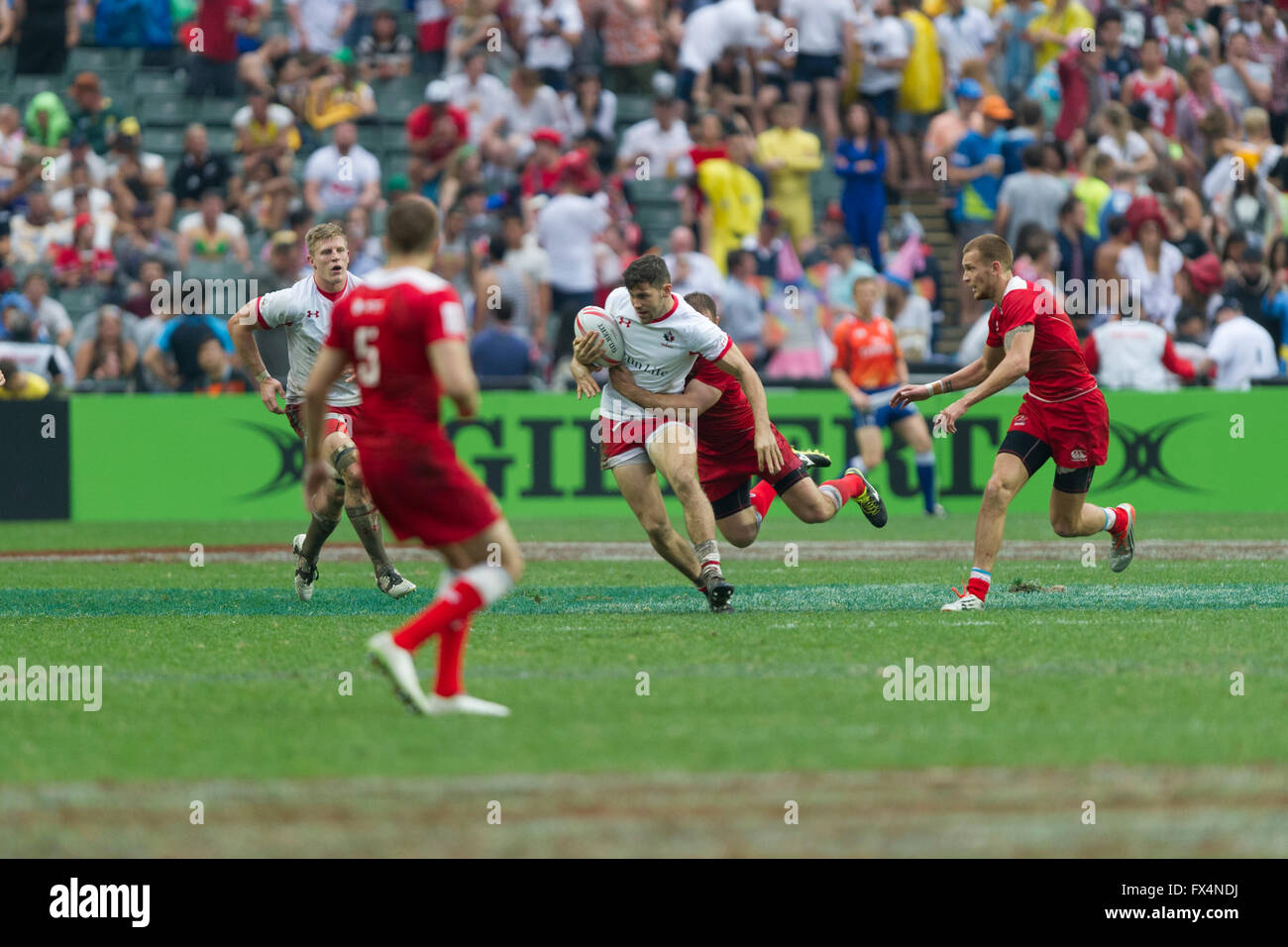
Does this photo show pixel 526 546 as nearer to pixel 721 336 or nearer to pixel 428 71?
pixel 721 336

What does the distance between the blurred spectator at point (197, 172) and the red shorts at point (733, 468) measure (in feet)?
40.3

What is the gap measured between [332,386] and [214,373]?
9.25 m

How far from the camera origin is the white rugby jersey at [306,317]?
37.6ft

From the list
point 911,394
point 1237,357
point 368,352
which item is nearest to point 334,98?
point 1237,357

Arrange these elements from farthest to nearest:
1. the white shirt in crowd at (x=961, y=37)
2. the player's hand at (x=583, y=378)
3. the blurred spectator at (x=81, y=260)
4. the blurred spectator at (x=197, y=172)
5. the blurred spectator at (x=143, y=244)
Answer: the white shirt in crowd at (x=961, y=37), the blurred spectator at (x=197, y=172), the blurred spectator at (x=81, y=260), the blurred spectator at (x=143, y=244), the player's hand at (x=583, y=378)

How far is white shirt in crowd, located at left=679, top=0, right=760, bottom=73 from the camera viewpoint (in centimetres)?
2322

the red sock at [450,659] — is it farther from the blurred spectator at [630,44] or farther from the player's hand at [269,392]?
the blurred spectator at [630,44]

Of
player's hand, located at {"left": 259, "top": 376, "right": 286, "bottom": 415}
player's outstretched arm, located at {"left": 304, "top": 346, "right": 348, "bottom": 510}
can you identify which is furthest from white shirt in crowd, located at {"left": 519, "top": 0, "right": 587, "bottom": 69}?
player's outstretched arm, located at {"left": 304, "top": 346, "right": 348, "bottom": 510}

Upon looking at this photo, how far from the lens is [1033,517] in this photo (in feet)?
63.9

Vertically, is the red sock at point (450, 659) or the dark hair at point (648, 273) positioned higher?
the dark hair at point (648, 273)

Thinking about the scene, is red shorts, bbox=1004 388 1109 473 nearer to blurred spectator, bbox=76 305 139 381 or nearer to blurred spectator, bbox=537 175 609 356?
blurred spectator, bbox=537 175 609 356

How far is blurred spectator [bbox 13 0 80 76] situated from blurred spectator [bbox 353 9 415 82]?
3837 millimetres

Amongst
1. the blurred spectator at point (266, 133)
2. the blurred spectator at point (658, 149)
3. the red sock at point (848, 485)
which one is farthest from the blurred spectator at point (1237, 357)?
the blurred spectator at point (266, 133)

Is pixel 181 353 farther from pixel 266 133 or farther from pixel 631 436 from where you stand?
pixel 631 436
